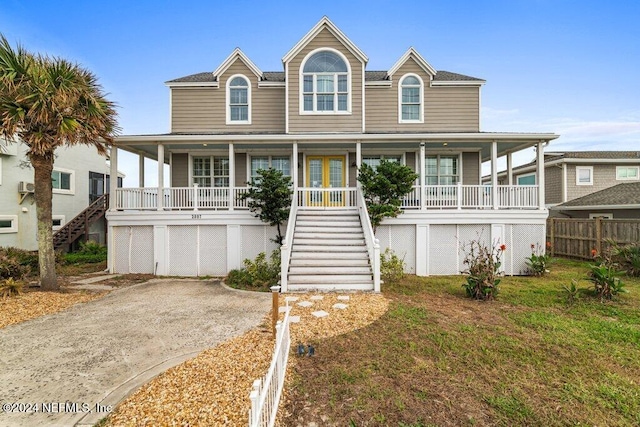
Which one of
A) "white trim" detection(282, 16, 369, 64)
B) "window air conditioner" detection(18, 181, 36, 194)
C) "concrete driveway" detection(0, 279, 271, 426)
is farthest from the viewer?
"window air conditioner" detection(18, 181, 36, 194)

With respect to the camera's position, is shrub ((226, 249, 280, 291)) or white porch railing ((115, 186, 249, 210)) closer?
shrub ((226, 249, 280, 291))

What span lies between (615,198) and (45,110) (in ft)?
76.3

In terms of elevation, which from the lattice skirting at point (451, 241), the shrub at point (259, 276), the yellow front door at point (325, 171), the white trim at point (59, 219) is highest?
the yellow front door at point (325, 171)

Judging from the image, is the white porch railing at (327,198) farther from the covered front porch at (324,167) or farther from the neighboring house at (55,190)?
the neighboring house at (55,190)

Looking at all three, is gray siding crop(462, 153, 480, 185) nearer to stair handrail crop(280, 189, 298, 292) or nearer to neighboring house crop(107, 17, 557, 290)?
neighboring house crop(107, 17, 557, 290)

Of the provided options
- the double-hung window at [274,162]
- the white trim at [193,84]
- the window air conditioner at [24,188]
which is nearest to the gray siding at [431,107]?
the double-hung window at [274,162]

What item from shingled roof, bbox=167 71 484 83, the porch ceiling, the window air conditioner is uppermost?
shingled roof, bbox=167 71 484 83

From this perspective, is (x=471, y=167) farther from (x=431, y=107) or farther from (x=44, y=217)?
(x=44, y=217)

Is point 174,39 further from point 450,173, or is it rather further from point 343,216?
point 450,173

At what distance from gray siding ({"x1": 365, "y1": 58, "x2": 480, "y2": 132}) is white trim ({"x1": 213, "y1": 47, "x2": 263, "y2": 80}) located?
16.8ft

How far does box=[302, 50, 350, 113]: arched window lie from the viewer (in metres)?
11.9

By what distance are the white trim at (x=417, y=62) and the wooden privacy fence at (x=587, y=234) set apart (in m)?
9.48

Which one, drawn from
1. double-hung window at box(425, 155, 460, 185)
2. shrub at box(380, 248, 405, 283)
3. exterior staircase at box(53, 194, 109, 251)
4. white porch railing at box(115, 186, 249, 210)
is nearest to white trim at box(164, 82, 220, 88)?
white porch railing at box(115, 186, 249, 210)

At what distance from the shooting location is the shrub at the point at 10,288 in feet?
22.6
